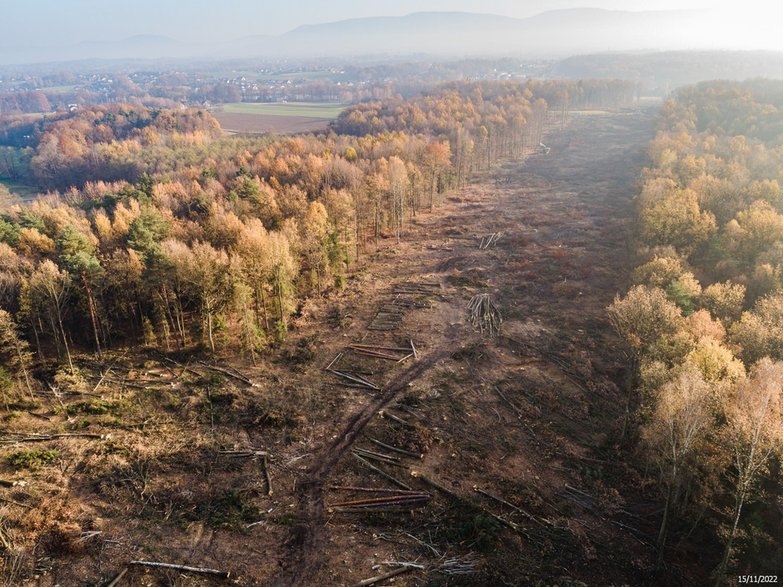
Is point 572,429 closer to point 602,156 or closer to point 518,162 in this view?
point 518,162

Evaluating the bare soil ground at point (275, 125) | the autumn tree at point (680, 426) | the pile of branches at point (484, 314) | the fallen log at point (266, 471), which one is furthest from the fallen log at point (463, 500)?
the bare soil ground at point (275, 125)

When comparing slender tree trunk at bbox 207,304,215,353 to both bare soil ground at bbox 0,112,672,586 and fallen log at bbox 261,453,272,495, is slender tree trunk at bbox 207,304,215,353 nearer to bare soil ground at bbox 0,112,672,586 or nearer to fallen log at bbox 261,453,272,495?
bare soil ground at bbox 0,112,672,586

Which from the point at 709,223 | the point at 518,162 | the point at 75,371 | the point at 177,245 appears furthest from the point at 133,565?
the point at 518,162

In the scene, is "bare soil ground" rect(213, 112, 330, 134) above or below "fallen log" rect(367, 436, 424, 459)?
above

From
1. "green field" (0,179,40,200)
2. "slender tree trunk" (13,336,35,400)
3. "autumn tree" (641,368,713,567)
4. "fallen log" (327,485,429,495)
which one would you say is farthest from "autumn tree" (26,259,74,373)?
"green field" (0,179,40,200)

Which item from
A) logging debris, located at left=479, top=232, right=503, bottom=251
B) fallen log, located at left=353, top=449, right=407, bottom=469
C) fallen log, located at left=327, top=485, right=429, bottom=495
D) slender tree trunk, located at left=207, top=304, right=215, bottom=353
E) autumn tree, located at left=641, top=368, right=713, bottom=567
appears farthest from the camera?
logging debris, located at left=479, top=232, right=503, bottom=251

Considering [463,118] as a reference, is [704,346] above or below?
below

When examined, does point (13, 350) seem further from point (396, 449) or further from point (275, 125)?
point (275, 125)
